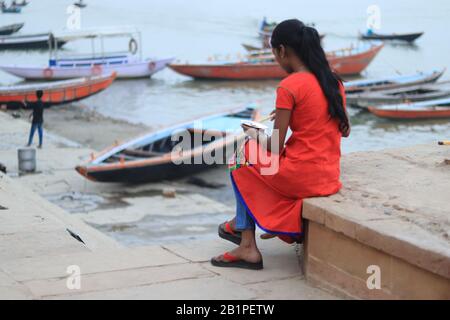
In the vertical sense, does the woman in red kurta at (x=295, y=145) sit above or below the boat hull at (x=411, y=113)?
above

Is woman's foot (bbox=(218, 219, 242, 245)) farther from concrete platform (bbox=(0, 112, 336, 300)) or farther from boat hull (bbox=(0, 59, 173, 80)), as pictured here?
boat hull (bbox=(0, 59, 173, 80))

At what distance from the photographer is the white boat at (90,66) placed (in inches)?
1152

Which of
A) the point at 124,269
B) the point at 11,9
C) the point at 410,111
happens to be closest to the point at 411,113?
the point at 410,111

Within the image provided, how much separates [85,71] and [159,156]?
1677cm

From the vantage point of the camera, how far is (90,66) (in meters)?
29.9

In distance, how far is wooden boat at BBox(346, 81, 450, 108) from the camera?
24125mm

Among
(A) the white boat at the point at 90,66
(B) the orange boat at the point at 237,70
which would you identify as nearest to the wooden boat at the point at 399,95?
(B) the orange boat at the point at 237,70

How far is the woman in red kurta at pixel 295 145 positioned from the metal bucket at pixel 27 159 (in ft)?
30.9

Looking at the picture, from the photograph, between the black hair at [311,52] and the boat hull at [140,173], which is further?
the boat hull at [140,173]

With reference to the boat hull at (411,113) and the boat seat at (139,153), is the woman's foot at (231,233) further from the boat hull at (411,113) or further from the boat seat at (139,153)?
the boat hull at (411,113)

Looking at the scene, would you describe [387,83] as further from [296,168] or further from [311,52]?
[296,168]

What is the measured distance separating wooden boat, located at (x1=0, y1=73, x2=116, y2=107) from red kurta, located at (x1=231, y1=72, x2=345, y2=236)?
18.2 meters

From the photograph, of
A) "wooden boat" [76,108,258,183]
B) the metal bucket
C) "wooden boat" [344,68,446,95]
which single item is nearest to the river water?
"wooden boat" [344,68,446,95]
